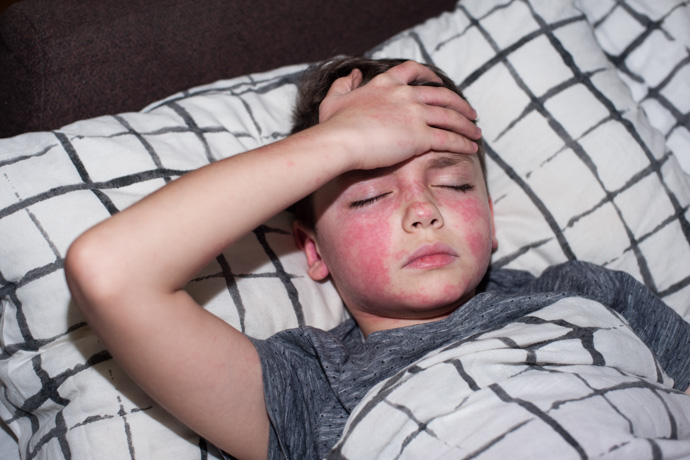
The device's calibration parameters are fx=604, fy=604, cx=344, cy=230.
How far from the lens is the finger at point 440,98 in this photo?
3.66 feet

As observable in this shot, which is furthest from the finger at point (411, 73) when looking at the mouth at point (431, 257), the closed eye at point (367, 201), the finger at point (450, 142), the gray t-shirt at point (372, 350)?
the gray t-shirt at point (372, 350)

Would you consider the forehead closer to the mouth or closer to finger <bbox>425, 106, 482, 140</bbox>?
finger <bbox>425, 106, 482, 140</bbox>

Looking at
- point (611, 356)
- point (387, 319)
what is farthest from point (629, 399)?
point (387, 319)

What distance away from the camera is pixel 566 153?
1343 mm

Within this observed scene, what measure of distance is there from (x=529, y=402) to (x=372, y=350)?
31 cm

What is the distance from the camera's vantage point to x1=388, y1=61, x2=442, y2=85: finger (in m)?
1.15

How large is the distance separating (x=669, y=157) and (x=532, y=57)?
1.28 feet

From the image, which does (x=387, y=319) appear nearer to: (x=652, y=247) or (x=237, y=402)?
(x=237, y=402)

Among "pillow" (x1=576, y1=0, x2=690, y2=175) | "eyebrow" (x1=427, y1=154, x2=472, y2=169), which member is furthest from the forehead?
"pillow" (x1=576, y1=0, x2=690, y2=175)

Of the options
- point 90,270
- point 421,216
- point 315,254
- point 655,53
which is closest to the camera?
point 90,270

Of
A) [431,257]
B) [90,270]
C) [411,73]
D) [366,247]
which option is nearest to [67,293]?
[90,270]

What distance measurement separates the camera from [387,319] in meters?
1.18

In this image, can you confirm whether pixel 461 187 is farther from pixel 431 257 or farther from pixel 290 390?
pixel 290 390

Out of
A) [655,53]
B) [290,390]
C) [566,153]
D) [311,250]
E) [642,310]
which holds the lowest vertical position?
[290,390]
